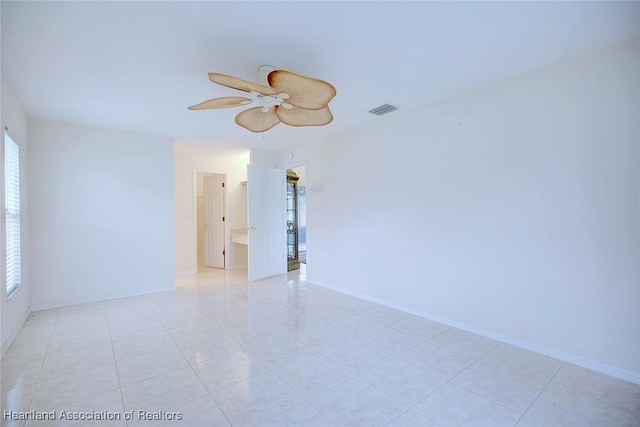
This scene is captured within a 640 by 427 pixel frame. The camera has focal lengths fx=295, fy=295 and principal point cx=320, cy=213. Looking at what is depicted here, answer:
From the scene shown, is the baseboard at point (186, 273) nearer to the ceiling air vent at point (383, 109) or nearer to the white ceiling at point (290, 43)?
the white ceiling at point (290, 43)

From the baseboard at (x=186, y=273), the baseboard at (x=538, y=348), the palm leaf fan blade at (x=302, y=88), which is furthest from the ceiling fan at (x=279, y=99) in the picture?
the baseboard at (x=186, y=273)

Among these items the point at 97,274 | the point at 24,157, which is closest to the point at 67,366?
the point at 97,274

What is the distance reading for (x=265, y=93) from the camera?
212 cm

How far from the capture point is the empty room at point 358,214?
6.15 feet

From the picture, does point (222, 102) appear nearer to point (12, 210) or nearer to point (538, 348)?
point (12, 210)

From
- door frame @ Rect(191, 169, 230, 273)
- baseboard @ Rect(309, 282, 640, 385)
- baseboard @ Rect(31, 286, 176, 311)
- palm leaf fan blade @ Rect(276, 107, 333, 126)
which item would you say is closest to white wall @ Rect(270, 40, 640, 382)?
baseboard @ Rect(309, 282, 640, 385)

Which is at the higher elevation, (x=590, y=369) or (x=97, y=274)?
(x=97, y=274)

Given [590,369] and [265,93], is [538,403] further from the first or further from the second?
[265,93]

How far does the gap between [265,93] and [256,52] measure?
0.36 m

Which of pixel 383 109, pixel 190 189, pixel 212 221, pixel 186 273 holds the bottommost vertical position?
pixel 186 273

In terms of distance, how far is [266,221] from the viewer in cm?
546

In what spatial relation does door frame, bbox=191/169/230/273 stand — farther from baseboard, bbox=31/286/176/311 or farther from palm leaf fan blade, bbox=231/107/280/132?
palm leaf fan blade, bbox=231/107/280/132

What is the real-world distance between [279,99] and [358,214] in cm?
235

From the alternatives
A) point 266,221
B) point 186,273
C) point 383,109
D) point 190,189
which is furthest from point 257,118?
point 186,273
